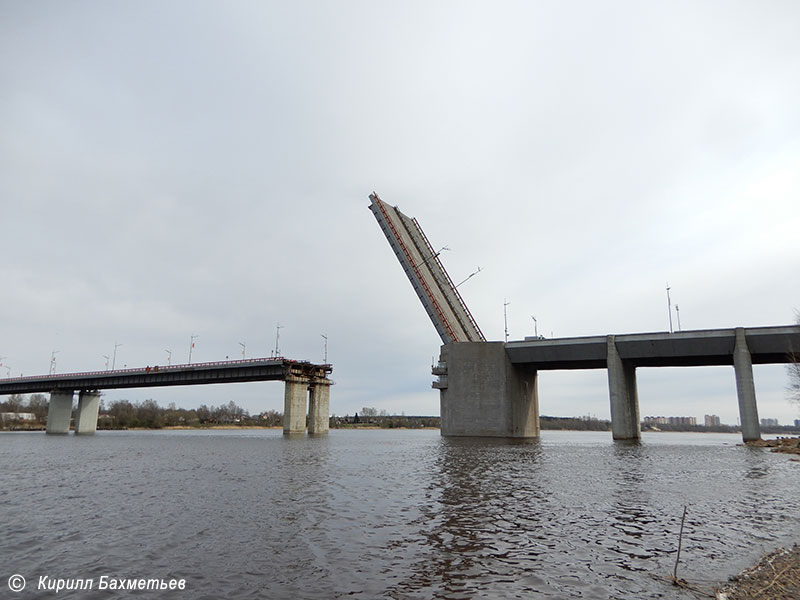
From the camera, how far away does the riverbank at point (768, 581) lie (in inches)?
251

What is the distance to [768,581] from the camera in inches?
272

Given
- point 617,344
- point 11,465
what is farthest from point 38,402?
point 617,344

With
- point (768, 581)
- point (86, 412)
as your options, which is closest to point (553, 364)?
point (768, 581)

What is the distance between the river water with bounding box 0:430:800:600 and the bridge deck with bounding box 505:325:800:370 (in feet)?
97.6

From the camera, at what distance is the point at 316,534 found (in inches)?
421

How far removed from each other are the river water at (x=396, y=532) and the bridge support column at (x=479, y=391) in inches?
1281

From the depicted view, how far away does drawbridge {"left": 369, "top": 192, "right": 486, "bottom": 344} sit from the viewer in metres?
52.9

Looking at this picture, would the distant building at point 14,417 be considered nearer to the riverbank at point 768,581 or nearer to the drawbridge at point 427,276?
the drawbridge at point 427,276

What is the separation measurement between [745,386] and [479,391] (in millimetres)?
25123

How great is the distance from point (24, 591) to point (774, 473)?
26.9 metres

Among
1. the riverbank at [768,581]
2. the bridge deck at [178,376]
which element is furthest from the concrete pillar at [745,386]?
the bridge deck at [178,376]

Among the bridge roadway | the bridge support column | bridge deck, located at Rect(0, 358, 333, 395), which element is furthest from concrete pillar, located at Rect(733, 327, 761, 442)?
bridge deck, located at Rect(0, 358, 333, 395)

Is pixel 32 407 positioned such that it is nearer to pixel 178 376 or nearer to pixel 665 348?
pixel 178 376

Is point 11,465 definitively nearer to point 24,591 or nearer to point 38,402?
point 24,591
